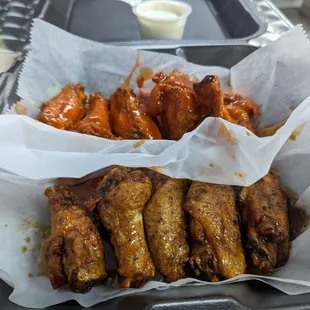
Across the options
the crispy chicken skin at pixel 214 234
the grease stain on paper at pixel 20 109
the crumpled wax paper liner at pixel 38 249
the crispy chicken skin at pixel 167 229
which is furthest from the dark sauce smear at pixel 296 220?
the grease stain on paper at pixel 20 109

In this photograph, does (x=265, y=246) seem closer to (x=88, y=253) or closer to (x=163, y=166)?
(x=163, y=166)

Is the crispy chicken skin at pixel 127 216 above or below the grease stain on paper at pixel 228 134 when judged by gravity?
below

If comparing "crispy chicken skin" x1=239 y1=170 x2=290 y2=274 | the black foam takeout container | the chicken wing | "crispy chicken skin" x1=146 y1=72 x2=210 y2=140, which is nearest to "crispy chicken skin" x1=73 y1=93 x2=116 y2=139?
the chicken wing

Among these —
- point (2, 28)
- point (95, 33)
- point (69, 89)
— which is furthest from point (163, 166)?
point (2, 28)

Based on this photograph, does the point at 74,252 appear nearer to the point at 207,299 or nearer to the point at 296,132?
the point at 207,299

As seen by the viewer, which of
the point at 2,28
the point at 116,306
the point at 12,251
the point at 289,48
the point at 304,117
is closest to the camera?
the point at 116,306

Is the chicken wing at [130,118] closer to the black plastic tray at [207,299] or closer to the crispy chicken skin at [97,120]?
the crispy chicken skin at [97,120]
